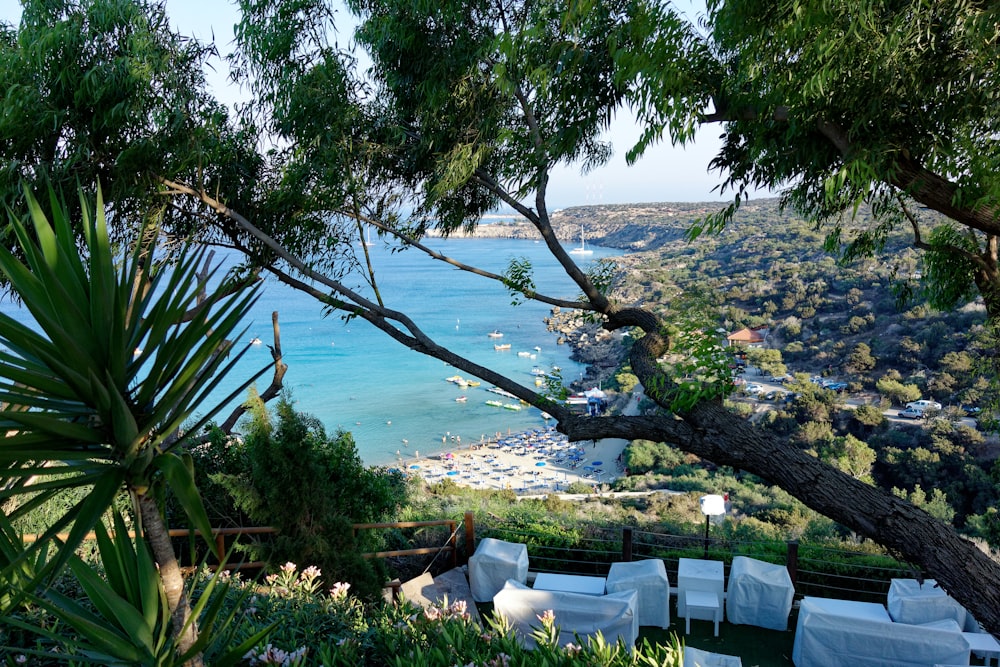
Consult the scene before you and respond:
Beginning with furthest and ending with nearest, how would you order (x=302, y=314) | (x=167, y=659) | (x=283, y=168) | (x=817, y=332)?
(x=302, y=314)
(x=817, y=332)
(x=283, y=168)
(x=167, y=659)

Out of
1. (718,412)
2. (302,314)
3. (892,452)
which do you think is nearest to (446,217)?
→ (718,412)

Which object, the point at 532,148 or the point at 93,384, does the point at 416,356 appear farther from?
the point at 93,384

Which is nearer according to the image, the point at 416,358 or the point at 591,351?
the point at 591,351

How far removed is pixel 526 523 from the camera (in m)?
6.87

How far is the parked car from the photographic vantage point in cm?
2106

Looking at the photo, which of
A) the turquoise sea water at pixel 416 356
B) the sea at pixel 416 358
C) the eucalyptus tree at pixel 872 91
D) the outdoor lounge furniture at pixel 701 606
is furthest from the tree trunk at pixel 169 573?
the turquoise sea water at pixel 416 356

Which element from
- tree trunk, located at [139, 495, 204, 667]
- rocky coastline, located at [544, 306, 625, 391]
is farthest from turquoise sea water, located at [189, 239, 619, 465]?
tree trunk, located at [139, 495, 204, 667]

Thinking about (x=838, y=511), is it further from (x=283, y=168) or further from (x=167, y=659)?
(x=283, y=168)

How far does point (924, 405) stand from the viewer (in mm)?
21484

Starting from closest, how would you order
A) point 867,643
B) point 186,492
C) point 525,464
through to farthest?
1. point 186,492
2. point 867,643
3. point 525,464

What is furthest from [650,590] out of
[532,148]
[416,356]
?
[416,356]

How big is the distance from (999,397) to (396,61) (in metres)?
3.58

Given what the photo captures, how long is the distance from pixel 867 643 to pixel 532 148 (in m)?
3.61

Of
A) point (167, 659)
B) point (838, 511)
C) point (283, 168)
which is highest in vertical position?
point (283, 168)
